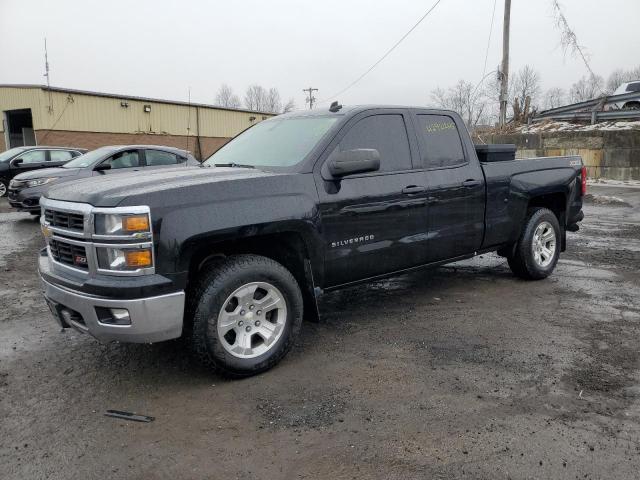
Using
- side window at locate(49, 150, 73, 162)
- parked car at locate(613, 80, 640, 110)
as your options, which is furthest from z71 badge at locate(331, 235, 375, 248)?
parked car at locate(613, 80, 640, 110)

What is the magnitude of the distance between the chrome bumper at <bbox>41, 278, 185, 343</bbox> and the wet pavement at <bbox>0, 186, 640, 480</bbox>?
476 millimetres

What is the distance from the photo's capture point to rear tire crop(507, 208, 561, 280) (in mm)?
5984

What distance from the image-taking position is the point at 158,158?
449 inches

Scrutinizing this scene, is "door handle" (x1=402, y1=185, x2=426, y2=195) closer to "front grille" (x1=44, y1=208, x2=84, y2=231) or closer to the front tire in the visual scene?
the front tire

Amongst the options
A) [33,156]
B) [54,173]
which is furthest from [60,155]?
[54,173]

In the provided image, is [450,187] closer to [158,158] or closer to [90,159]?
[158,158]

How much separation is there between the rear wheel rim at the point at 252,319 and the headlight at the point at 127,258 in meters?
0.61

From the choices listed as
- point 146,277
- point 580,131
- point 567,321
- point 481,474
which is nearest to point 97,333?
point 146,277

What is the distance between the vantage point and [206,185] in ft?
11.5

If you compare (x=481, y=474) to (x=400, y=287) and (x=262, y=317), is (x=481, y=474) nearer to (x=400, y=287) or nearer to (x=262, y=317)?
(x=262, y=317)

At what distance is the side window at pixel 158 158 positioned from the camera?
442 inches

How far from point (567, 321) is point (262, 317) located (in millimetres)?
2954

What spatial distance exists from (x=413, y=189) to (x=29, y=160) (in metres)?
13.5

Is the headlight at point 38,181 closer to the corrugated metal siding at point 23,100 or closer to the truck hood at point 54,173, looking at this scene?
the truck hood at point 54,173
